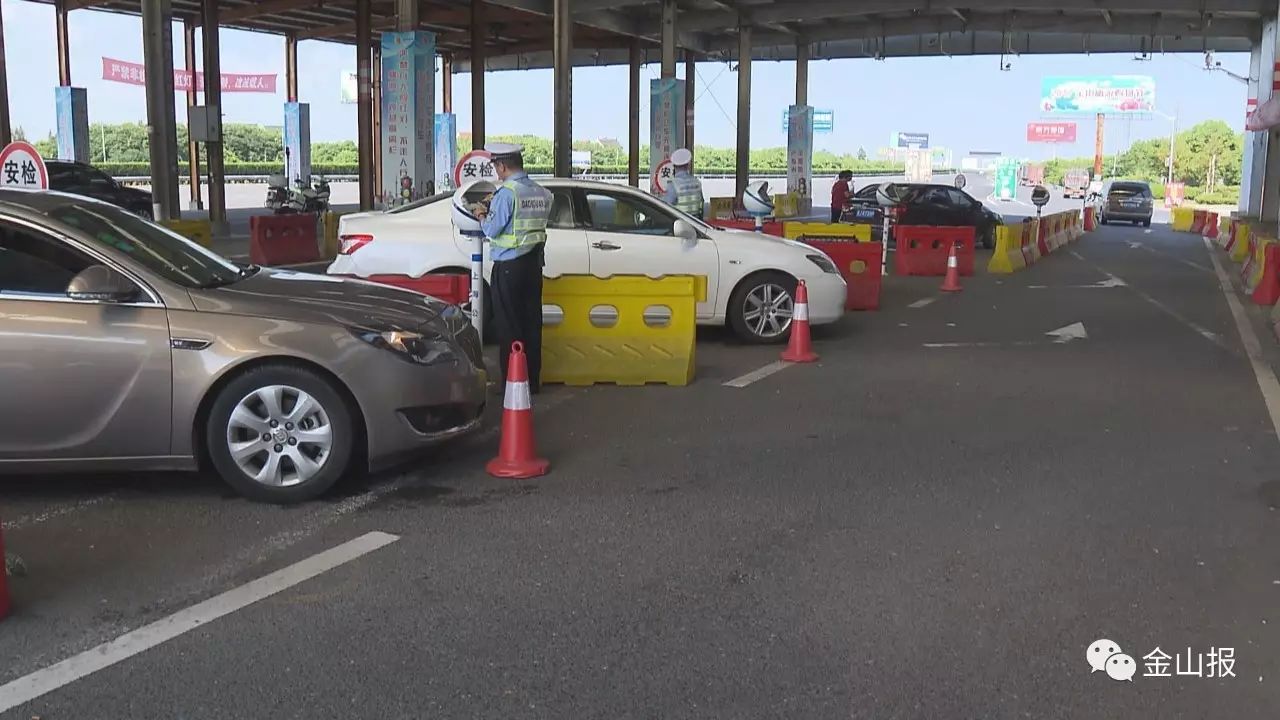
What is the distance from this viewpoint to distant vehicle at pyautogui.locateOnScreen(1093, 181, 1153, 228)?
3925cm

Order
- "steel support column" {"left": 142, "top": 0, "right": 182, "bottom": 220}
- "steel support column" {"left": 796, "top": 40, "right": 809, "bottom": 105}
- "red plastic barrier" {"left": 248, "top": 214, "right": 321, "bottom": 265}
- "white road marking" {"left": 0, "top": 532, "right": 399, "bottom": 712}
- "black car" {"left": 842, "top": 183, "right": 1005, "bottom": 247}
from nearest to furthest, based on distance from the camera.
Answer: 1. "white road marking" {"left": 0, "top": 532, "right": 399, "bottom": 712}
2. "red plastic barrier" {"left": 248, "top": 214, "right": 321, "bottom": 265}
3. "steel support column" {"left": 142, "top": 0, "right": 182, "bottom": 220}
4. "black car" {"left": 842, "top": 183, "right": 1005, "bottom": 247}
5. "steel support column" {"left": 796, "top": 40, "right": 809, "bottom": 105}

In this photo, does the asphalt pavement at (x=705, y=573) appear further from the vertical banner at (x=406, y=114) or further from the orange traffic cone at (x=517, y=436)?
the vertical banner at (x=406, y=114)

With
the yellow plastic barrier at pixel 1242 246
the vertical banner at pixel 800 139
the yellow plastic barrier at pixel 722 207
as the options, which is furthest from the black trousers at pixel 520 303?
the vertical banner at pixel 800 139

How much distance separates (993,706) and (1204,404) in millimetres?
5750

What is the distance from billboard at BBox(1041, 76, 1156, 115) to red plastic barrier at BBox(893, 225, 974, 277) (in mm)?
81894

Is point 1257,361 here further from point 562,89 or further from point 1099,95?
point 1099,95

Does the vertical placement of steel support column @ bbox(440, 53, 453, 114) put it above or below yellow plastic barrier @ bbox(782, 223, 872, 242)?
above

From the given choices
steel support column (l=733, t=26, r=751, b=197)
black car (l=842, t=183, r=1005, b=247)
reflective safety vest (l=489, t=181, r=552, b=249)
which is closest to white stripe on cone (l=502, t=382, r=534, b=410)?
reflective safety vest (l=489, t=181, r=552, b=249)

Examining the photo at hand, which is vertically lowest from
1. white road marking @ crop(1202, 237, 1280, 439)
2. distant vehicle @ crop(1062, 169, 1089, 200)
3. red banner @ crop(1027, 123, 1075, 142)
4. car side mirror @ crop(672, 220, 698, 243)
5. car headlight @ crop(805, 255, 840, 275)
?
white road marking @ crop(1202, 237, 1280, 439)

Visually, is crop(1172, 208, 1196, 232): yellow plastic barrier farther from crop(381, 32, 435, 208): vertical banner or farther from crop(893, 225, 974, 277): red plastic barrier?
crop(381, 32, 435, 208): vertical banner

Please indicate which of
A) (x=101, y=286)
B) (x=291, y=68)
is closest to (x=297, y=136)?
(x=291, y=68)

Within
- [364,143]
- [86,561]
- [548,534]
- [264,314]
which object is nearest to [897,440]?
[548,534]

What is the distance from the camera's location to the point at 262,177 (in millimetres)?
61656

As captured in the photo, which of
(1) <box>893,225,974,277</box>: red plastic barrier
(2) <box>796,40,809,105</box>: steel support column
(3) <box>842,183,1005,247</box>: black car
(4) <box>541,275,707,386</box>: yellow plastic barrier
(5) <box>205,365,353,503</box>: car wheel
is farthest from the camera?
(2) <box>796,40,809,105</box>: steel support column
